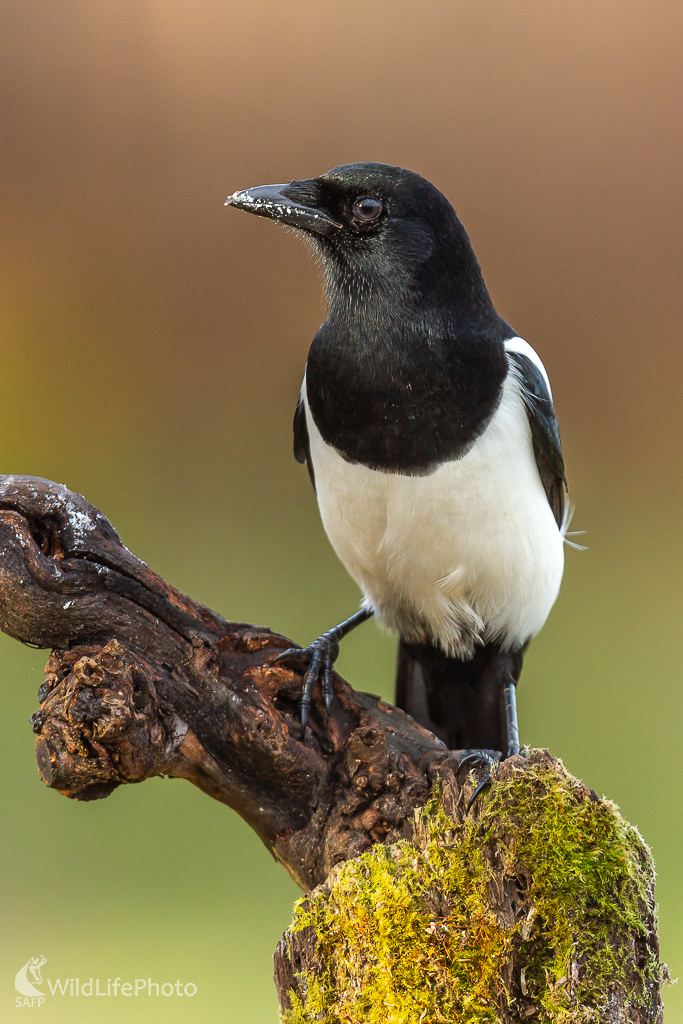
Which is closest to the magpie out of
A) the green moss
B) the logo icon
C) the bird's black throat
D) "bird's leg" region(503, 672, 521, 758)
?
the bird's black throat

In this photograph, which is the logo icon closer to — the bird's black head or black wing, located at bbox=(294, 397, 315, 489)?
black wing, located at bbox=(294, 397, 315, 489)

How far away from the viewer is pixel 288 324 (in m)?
2.28

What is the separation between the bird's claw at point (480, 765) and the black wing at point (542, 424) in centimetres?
49

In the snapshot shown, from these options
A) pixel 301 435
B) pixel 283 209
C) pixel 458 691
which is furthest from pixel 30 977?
pixel 283 209

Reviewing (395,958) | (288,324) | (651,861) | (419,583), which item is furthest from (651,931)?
(288,324)

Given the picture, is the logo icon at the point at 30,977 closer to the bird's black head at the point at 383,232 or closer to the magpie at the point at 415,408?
the magpie at the point at 415,408

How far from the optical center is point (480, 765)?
115cm

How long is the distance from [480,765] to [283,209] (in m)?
0.78

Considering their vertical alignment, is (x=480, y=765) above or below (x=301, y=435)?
below

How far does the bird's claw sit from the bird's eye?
0.73m

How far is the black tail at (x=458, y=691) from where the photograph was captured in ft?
5.08

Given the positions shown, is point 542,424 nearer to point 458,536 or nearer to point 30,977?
point 458,536

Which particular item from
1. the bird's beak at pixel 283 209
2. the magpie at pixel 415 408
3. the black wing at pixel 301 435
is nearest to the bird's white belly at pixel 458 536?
the magpie at pixel 415 408

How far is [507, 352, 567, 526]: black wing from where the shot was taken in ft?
4.57
